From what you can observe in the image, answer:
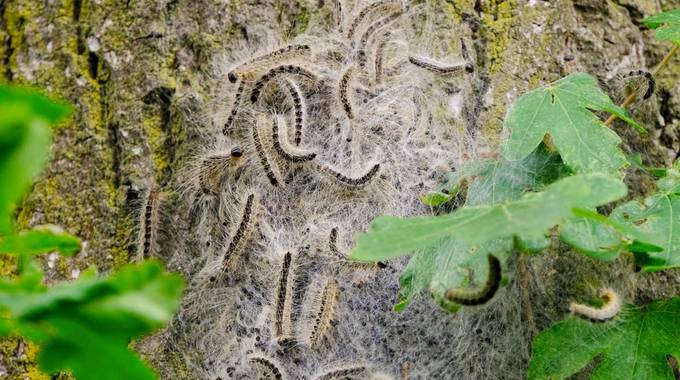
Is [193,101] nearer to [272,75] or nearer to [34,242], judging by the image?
[272,75]

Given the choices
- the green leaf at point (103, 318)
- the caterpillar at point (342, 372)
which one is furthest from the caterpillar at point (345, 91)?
the green leaf at point (103, 318)

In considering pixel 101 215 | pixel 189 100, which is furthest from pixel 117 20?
pixel 101 215

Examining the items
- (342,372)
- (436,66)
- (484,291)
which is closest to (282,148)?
(436,66)

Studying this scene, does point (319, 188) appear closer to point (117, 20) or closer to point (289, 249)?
point (289, 249)

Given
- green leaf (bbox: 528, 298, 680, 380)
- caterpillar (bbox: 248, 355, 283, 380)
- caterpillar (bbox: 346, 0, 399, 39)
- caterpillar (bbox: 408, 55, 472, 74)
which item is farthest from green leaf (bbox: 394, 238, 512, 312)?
caterpillar (bbox: 346, 0, 399, 39)

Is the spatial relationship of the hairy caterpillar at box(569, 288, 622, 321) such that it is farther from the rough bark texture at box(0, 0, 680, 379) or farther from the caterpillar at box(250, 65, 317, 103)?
the caterpillar at box(250, 65, 317, 103)

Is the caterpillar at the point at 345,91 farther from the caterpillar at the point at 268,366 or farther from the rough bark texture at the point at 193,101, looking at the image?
the caterpillar at the point at 268,366

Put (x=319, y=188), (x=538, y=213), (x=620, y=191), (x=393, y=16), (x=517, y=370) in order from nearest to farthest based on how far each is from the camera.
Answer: (x=538, y=213) → (x=620, y=191) → (x=517, y=370) → (x=319, y=188) → (x=393, y=16)
